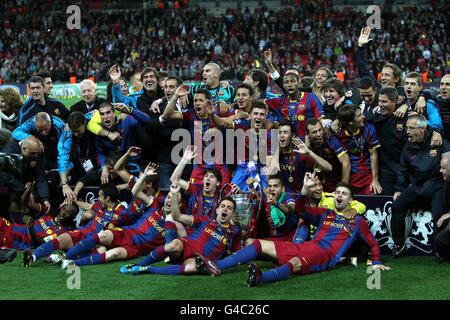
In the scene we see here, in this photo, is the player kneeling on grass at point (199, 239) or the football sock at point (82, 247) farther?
the football sock at point (82, 247)

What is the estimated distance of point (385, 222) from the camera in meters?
7.60

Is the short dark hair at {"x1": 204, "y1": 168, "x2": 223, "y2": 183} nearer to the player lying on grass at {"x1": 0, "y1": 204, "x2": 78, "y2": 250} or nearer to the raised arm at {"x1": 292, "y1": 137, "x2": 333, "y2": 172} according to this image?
the raised arm at {"x1": 292, "y1": 137, "x2": 333, "y2": 172}

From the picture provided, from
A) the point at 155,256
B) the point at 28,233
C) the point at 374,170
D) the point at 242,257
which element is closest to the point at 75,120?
the point at 28,233

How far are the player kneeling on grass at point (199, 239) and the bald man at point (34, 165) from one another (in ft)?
6.17

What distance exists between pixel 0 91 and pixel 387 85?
4833 millimetres

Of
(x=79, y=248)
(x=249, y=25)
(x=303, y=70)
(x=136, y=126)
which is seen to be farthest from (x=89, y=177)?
(x=249, y=25)

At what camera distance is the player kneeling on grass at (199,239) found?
675 cm

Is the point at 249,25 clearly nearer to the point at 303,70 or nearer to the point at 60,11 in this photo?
the point at 303,70

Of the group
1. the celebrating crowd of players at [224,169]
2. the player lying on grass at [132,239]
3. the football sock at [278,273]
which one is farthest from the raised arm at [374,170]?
the player lying on grass at [132,239]

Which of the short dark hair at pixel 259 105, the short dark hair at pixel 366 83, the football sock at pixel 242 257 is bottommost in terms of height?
the football sock at pixel 242 257

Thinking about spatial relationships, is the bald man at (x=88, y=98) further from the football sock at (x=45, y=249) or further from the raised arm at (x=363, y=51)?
the raised arm at (x=363, y=51)

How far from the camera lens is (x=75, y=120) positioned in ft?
27.2

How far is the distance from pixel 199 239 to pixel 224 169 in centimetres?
116

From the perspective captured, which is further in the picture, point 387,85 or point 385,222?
point 387,85
